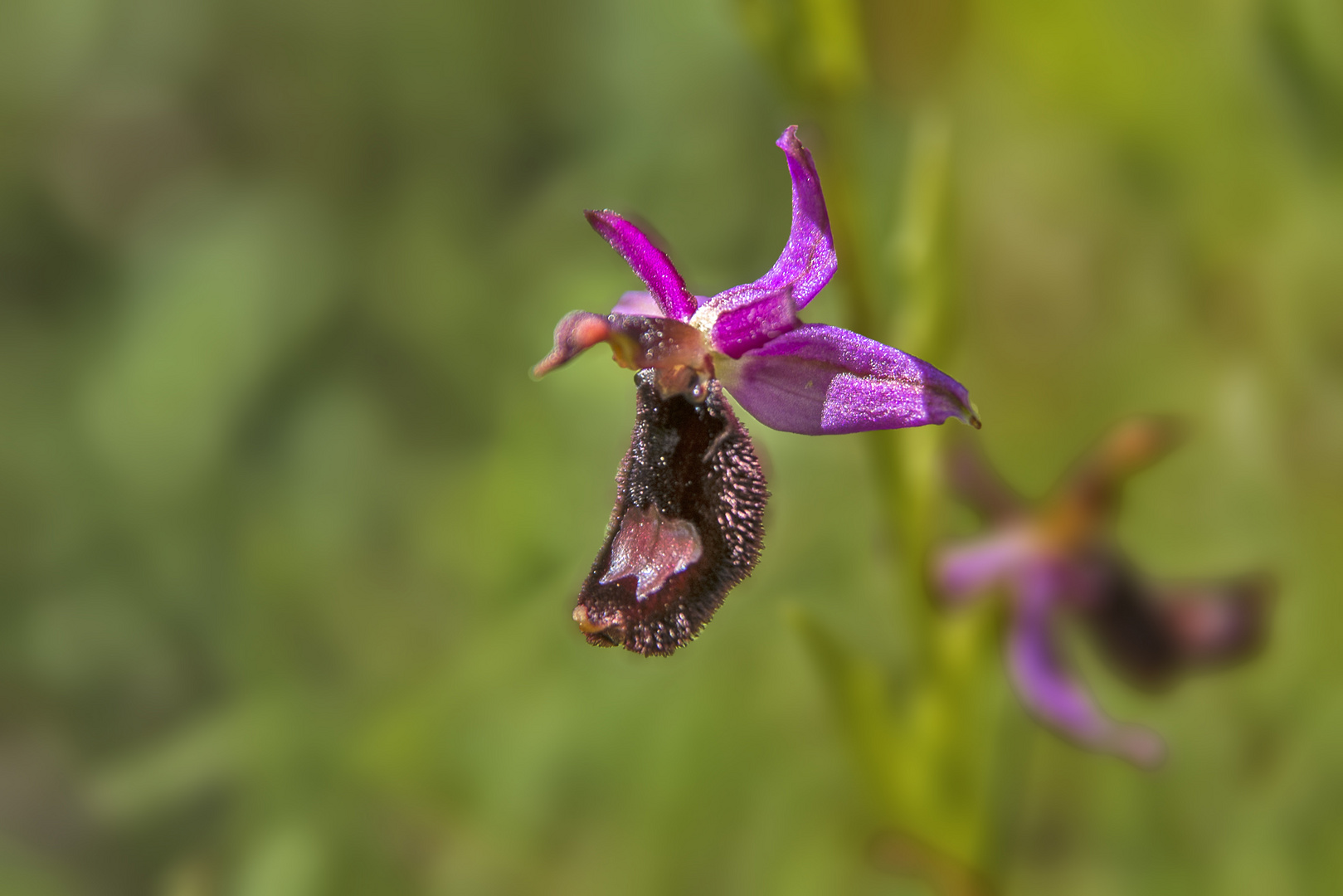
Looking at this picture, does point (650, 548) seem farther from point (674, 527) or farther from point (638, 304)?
point (638, 304)

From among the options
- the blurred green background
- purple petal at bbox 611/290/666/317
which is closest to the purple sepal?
purple petal at bbox 611/290/666/317

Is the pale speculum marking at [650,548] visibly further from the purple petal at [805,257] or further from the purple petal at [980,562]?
the purple petal at [980,562]

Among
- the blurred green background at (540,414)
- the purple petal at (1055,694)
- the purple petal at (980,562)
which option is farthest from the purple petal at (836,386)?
the purple petal at (1055,694)

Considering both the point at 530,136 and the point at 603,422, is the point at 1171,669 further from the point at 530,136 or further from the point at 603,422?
the point at 530,136

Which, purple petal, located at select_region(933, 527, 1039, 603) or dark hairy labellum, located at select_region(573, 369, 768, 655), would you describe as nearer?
dark hairy labellum, located at select_region(573, 369, 768, 655)

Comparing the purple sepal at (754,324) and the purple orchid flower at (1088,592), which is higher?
the purple sepal at (754,324)

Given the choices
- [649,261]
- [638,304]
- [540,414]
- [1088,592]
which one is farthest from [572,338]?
[540,414]

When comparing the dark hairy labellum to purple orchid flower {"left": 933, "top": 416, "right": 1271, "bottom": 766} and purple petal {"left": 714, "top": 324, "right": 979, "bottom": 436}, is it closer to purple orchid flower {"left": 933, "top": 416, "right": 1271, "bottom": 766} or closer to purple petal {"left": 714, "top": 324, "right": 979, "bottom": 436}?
purple petal {"left": 714, "top": 324, "right": 979, "bottom": 436}
